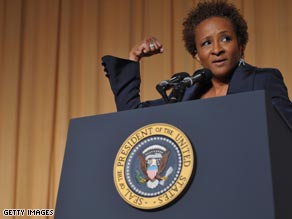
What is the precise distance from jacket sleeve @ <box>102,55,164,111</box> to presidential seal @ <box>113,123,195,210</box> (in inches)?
19.2

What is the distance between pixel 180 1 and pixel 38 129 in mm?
1106

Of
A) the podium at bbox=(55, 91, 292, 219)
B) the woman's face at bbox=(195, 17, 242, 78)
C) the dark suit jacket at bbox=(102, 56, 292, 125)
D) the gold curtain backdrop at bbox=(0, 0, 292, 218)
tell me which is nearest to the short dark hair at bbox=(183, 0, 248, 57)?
the woman's face at bbox=(195, 17, 242, 78)

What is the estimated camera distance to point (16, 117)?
10.3 feet

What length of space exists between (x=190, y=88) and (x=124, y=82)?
6.6 inches

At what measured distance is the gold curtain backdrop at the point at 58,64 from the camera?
116 inches

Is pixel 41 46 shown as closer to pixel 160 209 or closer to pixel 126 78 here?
pixel 126 78

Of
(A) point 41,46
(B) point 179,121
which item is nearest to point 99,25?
(A) point 41,46

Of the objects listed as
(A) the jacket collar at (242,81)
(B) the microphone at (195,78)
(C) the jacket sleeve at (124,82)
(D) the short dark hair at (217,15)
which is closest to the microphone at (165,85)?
(B) the microphone at (195,78)

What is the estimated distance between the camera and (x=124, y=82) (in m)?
1.33

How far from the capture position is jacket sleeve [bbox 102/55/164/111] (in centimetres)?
132

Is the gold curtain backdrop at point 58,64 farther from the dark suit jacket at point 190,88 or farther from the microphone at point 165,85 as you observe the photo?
the microphone at point 165,85

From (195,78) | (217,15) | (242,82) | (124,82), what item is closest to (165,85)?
(195,78)

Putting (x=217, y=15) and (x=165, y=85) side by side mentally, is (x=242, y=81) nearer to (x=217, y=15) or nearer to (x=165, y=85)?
(x=165, y=85)

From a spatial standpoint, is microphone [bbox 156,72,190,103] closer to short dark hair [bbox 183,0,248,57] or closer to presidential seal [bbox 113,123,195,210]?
presidential seal [bbox 113,123,195,210]
